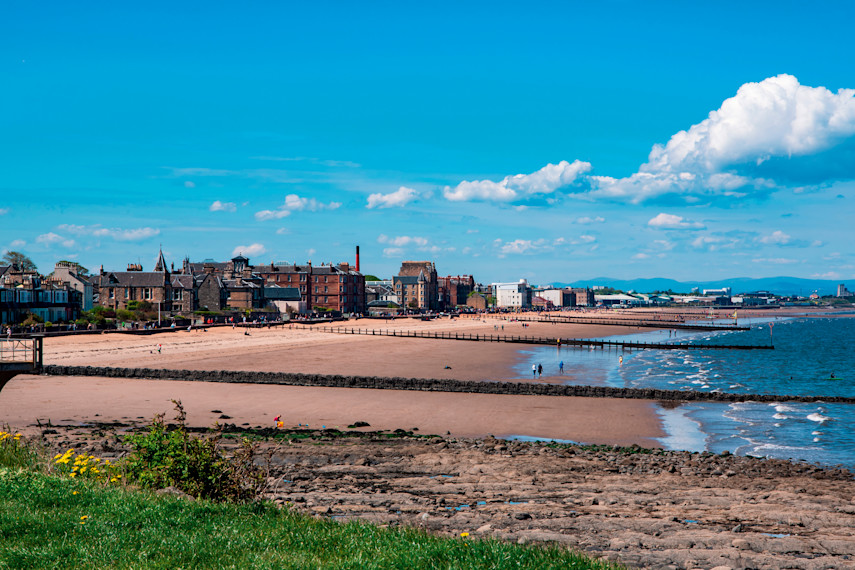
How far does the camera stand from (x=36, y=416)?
1176 inches

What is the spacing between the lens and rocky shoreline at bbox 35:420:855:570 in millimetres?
11933

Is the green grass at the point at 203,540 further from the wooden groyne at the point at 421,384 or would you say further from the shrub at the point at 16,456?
the wooden groyne at the point at 421,384

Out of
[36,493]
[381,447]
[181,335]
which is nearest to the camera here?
[36,493]

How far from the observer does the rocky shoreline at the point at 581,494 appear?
11933 millimetres

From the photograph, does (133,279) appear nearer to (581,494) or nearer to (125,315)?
(125,315)

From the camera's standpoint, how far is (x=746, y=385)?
159 ft

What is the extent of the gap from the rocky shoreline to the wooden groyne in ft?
58.5

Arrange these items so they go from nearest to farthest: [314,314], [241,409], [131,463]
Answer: [131,463] → [241,409] → [314,314]

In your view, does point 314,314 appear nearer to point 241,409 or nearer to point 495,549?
point 241,409

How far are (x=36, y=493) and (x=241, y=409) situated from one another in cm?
2339

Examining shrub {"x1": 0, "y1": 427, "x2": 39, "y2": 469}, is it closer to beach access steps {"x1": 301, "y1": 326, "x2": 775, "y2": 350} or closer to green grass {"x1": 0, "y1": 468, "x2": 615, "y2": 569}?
green grass {"x1": 0, "y1": 468, "x2": 615, "y2": 569}

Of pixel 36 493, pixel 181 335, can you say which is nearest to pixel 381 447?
pixel 36 493

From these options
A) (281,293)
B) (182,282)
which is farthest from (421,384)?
(281,293)

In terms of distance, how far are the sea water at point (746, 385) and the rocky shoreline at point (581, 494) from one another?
5.05m
